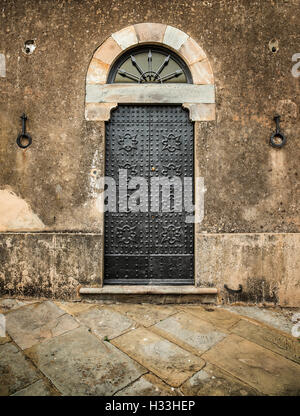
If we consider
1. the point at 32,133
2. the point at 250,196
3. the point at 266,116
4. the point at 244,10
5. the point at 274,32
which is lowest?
the point at 250,196

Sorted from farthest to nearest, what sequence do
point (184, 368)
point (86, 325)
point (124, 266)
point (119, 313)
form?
point (124, 266) < point (119, 313) < point (86, 325) < point (184, 368)

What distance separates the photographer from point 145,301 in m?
3.21

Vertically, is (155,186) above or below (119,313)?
above

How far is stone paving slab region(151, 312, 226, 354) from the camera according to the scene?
2301 millimetres

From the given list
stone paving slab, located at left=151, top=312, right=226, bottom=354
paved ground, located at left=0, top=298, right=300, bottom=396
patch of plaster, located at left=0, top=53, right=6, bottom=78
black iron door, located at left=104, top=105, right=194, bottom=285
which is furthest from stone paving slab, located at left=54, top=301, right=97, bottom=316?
patch of plaster, located at left=0, top=53, right=6, bottom=78

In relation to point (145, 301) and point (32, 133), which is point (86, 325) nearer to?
point (145, 301)

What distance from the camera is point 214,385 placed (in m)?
1.79

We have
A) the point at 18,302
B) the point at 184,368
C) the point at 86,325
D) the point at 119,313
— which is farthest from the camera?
the point at 18,302

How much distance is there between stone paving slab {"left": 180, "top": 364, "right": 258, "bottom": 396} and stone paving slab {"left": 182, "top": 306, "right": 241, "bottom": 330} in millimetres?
795

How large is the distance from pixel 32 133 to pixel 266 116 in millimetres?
3582

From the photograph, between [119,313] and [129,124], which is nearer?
[119,313]

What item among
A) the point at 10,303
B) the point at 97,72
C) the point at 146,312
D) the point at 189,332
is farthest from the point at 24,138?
the point at 189,332

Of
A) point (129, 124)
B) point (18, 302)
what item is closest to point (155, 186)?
point (129, 124)

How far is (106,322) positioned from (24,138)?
2.93 metres
